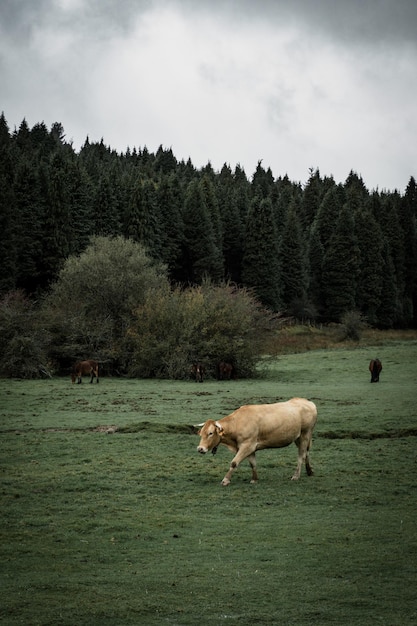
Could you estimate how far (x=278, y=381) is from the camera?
3856 cm

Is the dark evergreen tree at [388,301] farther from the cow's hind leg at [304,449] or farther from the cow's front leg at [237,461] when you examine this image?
the cow's front leg at [237,461]

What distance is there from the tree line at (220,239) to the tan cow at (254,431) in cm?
5124

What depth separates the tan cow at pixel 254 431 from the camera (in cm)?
1480

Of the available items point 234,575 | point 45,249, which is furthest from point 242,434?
point 45,249

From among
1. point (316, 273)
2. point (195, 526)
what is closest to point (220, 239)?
point (316, 273)

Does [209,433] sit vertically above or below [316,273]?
below

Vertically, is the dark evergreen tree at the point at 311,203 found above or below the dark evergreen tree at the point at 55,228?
above

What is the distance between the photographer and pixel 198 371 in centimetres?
4069

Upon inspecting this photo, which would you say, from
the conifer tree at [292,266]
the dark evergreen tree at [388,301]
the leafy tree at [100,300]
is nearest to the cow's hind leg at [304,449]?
the leafy tree at [100,300]

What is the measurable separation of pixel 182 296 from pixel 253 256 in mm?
45057

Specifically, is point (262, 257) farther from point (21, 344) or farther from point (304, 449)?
point (304, 449)

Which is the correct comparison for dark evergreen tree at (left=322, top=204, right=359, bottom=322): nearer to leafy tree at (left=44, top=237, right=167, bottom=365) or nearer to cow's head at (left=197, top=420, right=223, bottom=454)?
leafy tree at (left=44, top=237, right=167, bottom=365)

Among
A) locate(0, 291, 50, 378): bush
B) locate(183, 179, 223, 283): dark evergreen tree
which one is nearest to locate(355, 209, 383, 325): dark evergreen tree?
locate(183, 179, 223, 283): dark evergreen tree

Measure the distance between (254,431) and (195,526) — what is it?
362cm
